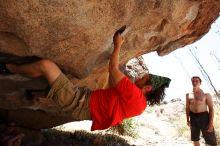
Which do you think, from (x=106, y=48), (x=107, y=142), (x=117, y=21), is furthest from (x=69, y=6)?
(x=107, y=142)

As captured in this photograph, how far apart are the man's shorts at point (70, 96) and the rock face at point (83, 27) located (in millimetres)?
533

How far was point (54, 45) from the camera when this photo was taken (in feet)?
18.8

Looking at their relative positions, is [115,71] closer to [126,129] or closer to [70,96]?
[70,96]

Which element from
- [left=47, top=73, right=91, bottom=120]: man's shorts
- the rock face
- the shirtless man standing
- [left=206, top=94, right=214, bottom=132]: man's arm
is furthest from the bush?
[left=47, top=73, right=91, bottom=120]: man's shorts

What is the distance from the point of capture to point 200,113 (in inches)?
350

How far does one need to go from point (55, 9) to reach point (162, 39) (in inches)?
139

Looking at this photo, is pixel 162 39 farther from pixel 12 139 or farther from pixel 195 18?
pixel 12 139

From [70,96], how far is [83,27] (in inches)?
43.4

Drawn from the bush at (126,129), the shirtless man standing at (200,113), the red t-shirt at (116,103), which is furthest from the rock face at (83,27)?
the bush at (126,129)

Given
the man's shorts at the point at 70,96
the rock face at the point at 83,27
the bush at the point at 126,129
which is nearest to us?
the rock face at the point at 83,27

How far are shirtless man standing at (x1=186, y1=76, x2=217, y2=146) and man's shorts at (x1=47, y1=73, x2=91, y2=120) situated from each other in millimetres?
3960

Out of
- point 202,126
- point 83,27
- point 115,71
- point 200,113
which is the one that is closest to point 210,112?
point 200,113

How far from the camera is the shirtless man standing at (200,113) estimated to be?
8789 mm

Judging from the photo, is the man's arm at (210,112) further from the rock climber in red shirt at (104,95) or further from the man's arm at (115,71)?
the man's arm at (115,71)
